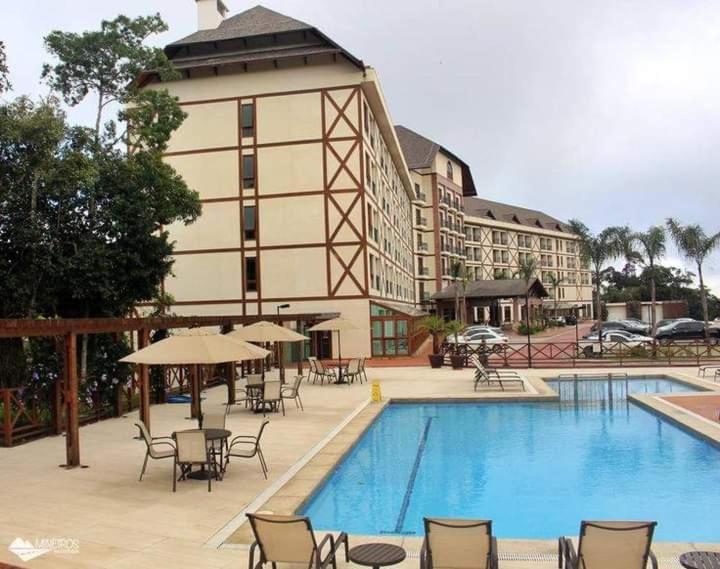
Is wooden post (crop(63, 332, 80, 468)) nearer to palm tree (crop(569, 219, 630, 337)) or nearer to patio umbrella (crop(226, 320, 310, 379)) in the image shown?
patio umbrella (crop(226, 320, 310, 379))

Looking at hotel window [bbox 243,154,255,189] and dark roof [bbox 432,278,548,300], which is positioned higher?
hotel window [bbox 243,154,255,189]

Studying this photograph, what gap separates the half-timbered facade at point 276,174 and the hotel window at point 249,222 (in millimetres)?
50

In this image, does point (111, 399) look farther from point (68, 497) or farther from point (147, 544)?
point (147, 544)

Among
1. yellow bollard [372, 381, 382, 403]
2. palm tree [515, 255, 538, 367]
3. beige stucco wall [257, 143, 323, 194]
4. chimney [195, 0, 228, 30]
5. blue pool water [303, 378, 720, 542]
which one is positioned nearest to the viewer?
blue pool water [303, 378, 720, 542]

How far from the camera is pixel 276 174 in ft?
104

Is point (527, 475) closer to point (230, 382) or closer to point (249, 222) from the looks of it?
point (230, 382)

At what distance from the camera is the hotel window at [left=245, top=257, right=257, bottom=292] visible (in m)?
32.1

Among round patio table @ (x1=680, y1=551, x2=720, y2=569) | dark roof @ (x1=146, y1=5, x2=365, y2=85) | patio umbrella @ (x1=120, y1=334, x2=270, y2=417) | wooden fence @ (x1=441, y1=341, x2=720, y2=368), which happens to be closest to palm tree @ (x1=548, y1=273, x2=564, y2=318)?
wooden fence @ (x1=441, y1=341, x2=720, y2=368)

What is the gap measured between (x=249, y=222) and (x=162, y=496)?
983 inches

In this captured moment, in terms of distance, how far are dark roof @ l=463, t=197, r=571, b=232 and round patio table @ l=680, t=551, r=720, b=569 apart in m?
72.7

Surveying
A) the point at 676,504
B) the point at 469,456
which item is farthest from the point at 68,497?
the point at 676,504

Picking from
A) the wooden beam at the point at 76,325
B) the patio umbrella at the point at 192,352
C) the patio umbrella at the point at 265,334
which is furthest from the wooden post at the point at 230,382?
the patio umbrella at the point at 192,352

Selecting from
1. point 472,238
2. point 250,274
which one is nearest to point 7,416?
point 250,274

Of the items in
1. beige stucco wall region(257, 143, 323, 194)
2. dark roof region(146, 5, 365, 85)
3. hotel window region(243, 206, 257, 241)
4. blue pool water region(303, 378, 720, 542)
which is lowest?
blue pool water region(303, 378, 720, 542)
